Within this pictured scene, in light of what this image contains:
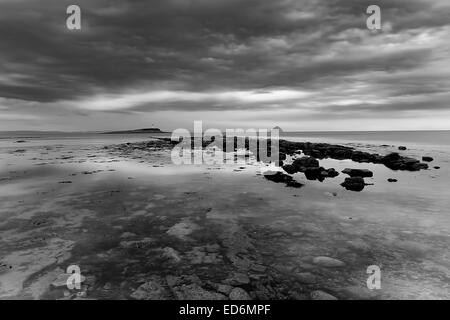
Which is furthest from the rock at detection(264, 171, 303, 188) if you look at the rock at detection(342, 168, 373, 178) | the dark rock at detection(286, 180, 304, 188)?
the rock at detection(342, 168, 373, 178)

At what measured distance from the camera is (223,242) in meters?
8.13

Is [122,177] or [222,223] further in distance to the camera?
[122,177]

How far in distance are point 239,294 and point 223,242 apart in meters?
2.59

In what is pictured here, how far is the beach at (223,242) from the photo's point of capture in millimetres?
5773

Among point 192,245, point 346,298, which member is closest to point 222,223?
point 192,245

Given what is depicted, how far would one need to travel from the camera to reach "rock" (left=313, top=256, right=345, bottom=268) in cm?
678

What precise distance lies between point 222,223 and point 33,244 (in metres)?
5.55

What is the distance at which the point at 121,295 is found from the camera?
5449mm

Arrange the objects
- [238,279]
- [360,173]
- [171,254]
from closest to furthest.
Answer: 1. [238,279]
2. [171,254]
3. [360,173]

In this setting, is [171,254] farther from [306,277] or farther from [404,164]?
[404,164]

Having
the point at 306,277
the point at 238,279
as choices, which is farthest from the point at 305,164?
the point at 238,279

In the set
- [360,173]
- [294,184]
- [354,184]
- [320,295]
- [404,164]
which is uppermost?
[404,164]

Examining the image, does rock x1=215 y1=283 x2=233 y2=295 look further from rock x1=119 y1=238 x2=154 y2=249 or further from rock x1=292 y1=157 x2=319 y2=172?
rock x1=292 y1=157 x2=319 y2=172
